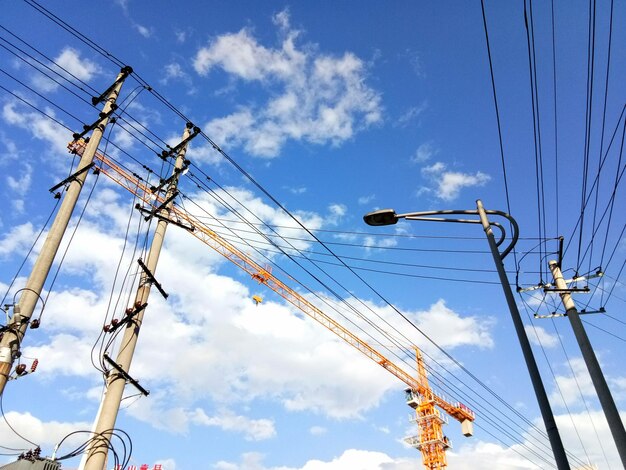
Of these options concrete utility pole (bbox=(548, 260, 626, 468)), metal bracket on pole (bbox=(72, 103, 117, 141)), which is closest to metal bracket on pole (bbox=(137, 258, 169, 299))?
metal bracket on pole (bbox=(72, 103, 117, 141))

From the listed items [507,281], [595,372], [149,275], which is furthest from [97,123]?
[595,372]

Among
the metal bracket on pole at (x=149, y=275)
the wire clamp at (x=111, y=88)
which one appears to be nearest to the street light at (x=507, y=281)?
the metal bracket on pole at (x=149, y=275)

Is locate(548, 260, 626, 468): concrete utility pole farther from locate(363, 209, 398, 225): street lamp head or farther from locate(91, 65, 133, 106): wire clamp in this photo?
locate(91, 65, 133, 106): wire clamp

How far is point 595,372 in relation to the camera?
13.9m

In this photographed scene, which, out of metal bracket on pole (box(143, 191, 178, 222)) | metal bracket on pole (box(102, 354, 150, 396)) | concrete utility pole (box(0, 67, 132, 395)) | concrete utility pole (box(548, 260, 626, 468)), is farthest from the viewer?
metal bracket on pole (box(143, 191, 178, 222))

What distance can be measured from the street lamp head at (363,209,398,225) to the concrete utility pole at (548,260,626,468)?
797 centimetres

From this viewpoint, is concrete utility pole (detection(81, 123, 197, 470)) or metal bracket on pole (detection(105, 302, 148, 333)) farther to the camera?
metal bracket on pole (detection(105, 302, 148, 333))

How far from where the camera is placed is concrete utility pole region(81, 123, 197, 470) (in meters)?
8.85

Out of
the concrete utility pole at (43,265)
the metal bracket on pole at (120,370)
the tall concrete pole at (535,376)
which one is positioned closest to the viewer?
the tall concrete pole at (535,376)

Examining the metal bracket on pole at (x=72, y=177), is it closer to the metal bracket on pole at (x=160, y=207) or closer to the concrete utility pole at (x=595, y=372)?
the metal bracket on pole at (x=160, y=207)

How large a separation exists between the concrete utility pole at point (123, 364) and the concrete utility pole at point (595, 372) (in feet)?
40.2

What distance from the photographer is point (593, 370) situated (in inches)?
549

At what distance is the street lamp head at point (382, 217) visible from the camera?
10.2 m

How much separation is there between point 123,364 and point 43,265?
2.96 metres
